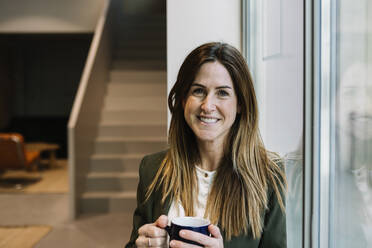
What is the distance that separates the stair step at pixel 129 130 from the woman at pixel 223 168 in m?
4.66

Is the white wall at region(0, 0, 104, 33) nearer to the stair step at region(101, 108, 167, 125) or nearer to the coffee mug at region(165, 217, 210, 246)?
the stair step at region(101, 108, 167, 125)

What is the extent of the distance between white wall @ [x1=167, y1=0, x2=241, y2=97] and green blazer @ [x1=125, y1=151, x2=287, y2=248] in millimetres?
1115

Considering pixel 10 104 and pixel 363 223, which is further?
pixel 10 104

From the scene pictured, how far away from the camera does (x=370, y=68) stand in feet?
3.46

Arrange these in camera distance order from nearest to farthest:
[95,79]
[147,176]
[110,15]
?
[147,176]
[95,79]
[110,15]

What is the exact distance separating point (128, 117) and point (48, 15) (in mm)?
2545

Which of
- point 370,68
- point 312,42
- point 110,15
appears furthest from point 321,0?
point 110,15

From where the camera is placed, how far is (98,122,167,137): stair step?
237 inches

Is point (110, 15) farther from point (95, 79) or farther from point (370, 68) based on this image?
point (370, 68)

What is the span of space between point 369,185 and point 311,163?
1.19 ft

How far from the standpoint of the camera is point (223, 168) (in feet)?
4.36

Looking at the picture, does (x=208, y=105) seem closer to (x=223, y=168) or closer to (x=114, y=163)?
(x=223, y=168)

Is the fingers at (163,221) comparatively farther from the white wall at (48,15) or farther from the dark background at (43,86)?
the dark background at (43,86)

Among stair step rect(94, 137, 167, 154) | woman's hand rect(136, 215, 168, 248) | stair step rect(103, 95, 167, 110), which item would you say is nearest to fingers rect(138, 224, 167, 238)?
woman's hand rect(136, 215, 168, 248)
